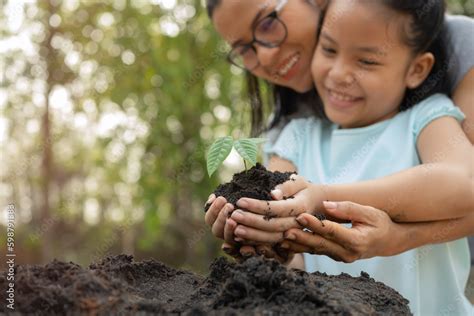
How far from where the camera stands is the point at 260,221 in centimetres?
126

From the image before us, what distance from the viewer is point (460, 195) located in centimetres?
167

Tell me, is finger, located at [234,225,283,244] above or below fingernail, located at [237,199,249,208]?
below

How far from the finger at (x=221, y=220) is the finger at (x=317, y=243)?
0.14 meters

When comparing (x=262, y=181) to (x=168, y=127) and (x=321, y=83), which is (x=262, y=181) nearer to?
(x=321, y=83)

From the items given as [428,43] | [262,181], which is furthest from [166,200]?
[262,181]

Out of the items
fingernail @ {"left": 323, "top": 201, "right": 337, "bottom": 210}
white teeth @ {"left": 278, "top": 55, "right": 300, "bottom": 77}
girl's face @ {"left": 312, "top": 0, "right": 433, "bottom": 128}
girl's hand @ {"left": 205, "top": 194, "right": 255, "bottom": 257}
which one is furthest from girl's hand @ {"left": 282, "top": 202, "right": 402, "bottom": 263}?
white teeth @ {"left": 278, "top": 55, "right": 300, "bottom": 77}

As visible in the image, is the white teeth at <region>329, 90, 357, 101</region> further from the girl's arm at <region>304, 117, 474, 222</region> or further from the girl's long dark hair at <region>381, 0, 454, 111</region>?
the girl's arm at <region>304, 117, 474, 222</region>

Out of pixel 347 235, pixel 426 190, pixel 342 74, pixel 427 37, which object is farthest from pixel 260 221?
pixel 427 37

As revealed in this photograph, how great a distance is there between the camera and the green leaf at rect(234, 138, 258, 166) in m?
1.31

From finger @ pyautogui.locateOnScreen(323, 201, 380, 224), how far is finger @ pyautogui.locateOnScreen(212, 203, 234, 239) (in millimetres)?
255

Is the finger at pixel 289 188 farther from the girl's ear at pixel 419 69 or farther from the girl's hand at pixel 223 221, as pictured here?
the girl's ear at pixel 419 69

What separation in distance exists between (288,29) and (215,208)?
41.3 inches

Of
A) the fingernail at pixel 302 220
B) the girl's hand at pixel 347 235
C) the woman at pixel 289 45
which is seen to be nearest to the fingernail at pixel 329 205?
the girl's hand at pixel 347 235

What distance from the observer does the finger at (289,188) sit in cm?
130
